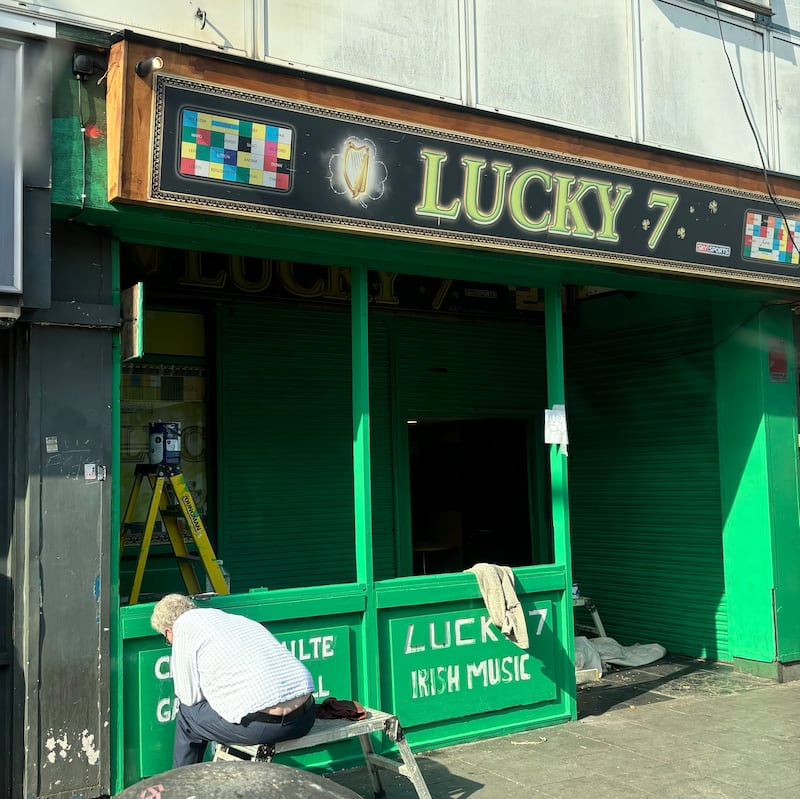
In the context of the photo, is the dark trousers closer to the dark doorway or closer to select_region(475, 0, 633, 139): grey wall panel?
select_region(475, 0, 633, 139): grey wall panel

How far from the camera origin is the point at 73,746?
5152mm

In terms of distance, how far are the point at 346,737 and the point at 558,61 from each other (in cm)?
523

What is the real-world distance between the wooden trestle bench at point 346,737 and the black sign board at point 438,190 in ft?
9.78

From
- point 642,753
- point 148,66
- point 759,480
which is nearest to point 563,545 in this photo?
point 642,753

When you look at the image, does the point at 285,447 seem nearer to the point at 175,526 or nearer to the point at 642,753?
the point at 175,526

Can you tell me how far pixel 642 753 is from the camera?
251 inches

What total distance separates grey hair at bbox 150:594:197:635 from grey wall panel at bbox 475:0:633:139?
13.4 ft

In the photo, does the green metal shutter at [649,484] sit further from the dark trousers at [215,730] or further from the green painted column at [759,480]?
the dark trousers at [215,730]

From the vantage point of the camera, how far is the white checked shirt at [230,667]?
467 cm

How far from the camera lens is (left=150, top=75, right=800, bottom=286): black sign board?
545 cm

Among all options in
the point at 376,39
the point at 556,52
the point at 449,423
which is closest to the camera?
the point at 376,39

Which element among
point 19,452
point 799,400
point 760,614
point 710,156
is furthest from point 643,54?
point 19,452

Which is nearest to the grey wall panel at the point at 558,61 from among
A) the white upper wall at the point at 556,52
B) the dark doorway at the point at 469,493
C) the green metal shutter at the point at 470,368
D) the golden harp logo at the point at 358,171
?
the white upper wall at the point at 556,52

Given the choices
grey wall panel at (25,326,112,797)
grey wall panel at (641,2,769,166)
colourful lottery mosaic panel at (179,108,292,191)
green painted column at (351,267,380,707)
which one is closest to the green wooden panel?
green painted column at (351,267,380,707)
